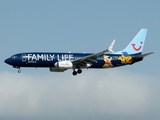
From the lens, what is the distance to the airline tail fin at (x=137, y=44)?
118738 millimetres

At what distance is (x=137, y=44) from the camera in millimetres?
121188

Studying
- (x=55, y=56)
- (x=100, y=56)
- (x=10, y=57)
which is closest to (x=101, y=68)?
(x=100, y=56)

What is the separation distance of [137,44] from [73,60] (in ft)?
62.3

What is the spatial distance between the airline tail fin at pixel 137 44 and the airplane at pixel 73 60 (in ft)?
4.28

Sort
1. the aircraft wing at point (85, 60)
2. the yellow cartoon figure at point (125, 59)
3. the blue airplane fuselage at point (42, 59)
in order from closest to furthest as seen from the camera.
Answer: the blue airplane fuselage at point (42, 59) < the aircraft wing at point (85, 60) < the yellow cartoon figure at point (125, 59)

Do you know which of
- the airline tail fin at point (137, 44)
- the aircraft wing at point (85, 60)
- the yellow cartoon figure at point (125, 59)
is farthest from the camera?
the airline tail fin at point (137, 44)

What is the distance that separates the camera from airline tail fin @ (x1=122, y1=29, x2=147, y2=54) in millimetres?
118738

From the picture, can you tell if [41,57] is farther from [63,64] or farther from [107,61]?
[107,61]

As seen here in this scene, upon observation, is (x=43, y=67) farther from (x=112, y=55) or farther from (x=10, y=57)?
(x=112, y=55)

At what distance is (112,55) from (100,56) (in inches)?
120

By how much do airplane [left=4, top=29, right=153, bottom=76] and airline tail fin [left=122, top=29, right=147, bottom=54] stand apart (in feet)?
4.28

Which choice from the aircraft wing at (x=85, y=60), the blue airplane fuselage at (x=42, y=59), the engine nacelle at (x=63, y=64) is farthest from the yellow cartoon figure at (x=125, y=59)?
the engine nacelle at (x=63, y=64)

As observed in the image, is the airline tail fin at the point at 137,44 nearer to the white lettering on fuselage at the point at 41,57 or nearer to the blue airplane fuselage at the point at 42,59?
the blue airplane fuselage at the point at 42,59

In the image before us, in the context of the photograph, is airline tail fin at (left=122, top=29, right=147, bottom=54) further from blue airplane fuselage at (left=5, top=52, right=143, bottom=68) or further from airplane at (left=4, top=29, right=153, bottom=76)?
blue airplane fuselage at (left=5, top=52, right=143, bottom=68)
